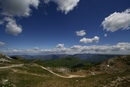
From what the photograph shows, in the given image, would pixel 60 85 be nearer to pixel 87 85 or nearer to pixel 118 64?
pixel 87 85

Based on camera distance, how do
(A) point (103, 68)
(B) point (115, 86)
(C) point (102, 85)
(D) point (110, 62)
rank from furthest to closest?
1. (D) point (110, 62)
2. (A) point (103, 68)
3. (C) point (102, 85)
4. (B) point (115, 86)

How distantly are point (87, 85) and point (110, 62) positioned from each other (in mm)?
60363

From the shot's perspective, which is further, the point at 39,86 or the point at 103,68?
the point at 103,68

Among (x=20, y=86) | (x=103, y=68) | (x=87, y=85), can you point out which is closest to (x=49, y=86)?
(x=20, y=86)

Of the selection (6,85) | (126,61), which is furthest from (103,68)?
(6,85)

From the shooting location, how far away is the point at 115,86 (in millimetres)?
28156

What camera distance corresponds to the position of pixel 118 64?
3024 inches

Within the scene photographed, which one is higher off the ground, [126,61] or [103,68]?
[126,61]

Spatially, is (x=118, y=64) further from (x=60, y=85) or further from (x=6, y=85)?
(x=6, y=85)

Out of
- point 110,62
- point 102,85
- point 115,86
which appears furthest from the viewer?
point 110,62

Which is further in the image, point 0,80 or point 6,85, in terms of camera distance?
point 0,80

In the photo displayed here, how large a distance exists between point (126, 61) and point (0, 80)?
81.8 m

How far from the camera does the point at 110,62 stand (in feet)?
270

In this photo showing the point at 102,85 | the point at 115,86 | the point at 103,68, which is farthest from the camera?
the point at 103,68
